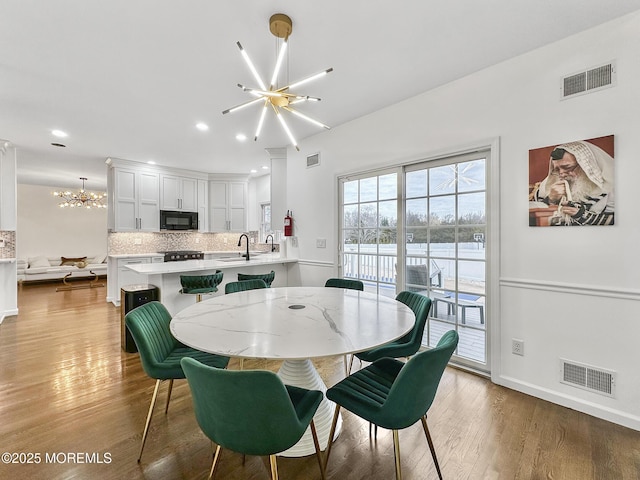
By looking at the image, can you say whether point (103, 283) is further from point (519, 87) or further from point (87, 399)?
point (519, 87)

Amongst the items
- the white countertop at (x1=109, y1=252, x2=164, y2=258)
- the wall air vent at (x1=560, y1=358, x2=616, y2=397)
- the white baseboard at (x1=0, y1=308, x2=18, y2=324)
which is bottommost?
the white baseboard at (x1=0, y1=308, x2=18, y2=324)

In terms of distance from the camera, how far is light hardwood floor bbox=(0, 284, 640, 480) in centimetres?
158

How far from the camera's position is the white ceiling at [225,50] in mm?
1927

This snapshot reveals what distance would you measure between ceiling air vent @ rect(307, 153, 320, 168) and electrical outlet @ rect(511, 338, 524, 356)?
3.14 m

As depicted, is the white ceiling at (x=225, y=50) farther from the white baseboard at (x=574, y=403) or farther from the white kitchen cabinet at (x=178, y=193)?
the white baseboard at (x=574, y=403)

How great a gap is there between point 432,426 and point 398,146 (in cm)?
268

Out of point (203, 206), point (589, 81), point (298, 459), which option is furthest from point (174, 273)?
point (589, 81)

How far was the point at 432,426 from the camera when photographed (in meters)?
1.96

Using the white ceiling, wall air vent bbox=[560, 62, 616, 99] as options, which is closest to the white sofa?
the white ceiling

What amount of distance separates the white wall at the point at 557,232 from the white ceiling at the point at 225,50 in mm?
185

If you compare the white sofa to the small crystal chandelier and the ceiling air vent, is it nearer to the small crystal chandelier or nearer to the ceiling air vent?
the small crystal chandelier

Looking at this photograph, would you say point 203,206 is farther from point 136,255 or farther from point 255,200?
point 136,255

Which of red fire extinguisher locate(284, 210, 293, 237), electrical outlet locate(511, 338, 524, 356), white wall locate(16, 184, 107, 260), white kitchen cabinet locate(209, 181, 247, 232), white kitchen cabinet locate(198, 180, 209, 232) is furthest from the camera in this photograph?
white wall locate(16, 184, 107, 260)

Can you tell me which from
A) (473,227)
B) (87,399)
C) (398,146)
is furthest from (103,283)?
(473,227)
